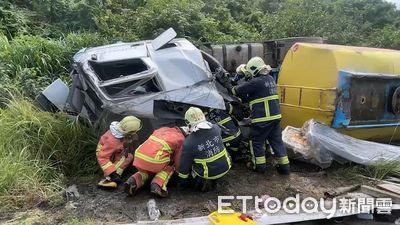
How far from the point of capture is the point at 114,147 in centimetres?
507

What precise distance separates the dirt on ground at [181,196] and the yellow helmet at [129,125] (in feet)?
2.09

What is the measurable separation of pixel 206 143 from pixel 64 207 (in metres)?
1.54

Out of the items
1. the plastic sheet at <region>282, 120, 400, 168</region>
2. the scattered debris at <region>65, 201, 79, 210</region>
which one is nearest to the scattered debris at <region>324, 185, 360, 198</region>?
the plastic sheet at <region>282, 120, 400, 168</region>

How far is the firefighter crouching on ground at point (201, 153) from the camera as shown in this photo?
4.68m

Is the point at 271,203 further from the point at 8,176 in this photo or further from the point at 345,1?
the point at 345,1

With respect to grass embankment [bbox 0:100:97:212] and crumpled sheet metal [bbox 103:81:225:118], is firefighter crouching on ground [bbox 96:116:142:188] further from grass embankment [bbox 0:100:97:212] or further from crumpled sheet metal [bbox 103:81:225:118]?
grass embankment [bbox 0:100:97:212]

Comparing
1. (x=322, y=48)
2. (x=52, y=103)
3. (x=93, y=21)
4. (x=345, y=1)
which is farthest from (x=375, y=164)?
(x=345, y=1)

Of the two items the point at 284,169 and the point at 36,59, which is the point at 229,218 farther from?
the point at 36,59

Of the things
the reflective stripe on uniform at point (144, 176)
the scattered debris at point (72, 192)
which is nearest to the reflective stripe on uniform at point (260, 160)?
the reflective stripe on uniform at point (144, 176)

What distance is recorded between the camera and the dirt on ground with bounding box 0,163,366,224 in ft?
14.5

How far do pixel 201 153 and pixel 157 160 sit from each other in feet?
1.49

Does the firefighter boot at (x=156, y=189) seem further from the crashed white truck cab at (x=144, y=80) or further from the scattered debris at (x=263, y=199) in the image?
the scattered debris at (x=263, y=199)

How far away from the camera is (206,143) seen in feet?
15.4

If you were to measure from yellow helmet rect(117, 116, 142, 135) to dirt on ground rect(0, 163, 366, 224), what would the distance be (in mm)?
637
